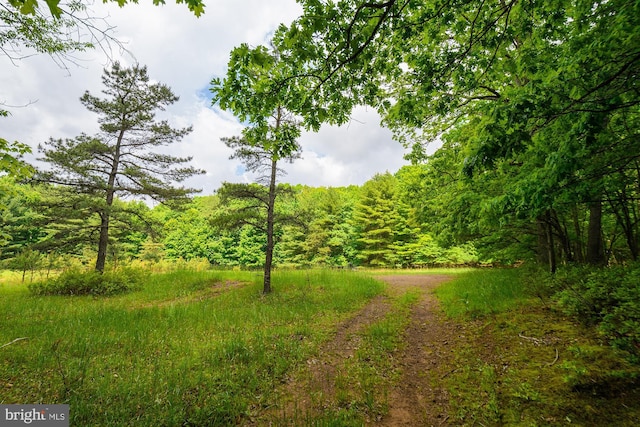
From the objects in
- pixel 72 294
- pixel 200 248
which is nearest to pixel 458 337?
pixel 72 294

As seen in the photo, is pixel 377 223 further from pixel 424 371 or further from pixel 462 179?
pixel 424 371

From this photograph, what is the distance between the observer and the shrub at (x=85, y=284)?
445 inches

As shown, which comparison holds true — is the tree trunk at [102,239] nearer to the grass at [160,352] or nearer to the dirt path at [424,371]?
the grass at [160,352]

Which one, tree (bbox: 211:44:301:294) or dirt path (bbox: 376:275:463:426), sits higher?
tree (bbox: 211:44:301:294)

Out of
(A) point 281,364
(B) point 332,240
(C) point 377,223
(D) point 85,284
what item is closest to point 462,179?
(A) point 281,364

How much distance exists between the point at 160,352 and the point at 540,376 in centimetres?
693

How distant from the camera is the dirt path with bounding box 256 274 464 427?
11.3 feet

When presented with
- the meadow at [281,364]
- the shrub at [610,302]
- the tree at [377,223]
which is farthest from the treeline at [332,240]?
the shrub at [610,302]

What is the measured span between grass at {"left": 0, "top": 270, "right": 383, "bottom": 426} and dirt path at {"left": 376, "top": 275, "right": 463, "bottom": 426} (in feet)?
6.57

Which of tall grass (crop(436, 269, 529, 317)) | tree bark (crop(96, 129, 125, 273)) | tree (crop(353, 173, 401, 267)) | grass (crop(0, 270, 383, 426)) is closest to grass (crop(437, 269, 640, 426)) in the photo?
tall grass (crop(436, 269, 529, 317))

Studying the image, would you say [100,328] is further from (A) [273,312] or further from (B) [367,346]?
(B) [367,346]

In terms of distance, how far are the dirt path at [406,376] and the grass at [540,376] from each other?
0.27m

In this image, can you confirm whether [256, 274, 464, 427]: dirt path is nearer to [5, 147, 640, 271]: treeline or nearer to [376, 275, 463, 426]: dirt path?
[376, 275, 463, 426]: dirt path

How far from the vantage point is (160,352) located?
547cm
